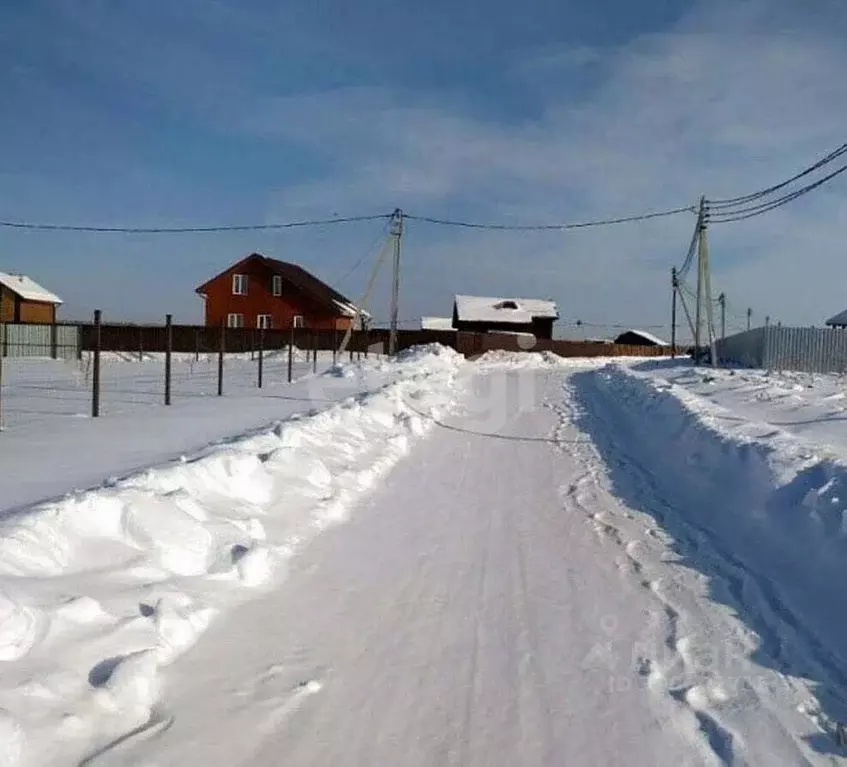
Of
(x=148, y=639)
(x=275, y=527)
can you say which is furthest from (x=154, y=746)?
(x=275, y=527)

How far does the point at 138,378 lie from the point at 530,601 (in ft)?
74.8

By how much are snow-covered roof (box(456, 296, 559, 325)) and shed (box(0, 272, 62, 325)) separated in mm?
36925

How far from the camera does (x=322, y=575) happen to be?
5.83 meters

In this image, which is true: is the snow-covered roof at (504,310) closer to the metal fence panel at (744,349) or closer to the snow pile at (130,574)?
the metal fence panel at (744,349)

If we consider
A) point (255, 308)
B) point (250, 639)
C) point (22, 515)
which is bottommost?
point (250, 639)

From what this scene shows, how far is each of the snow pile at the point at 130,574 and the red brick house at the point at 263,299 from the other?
51.0m

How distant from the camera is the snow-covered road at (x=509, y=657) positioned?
3.46 m

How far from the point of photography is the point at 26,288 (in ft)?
180

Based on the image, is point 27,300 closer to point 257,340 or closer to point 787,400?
Result: point 257,340

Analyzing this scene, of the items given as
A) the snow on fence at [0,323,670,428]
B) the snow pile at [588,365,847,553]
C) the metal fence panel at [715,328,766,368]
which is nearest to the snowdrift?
the snow pile at [588,365,847,553]

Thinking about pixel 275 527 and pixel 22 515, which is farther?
pixel 275 527

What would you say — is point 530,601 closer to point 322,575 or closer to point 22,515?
point 322,575

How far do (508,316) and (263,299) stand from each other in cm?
2680

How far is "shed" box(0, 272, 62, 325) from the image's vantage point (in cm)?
5206
